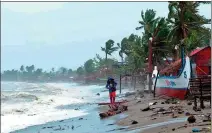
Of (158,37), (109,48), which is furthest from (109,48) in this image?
(158,37)

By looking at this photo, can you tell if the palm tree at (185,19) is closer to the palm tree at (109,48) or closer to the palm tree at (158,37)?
the palm tree at (158,37)

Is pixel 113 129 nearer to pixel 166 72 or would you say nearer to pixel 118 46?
pixel 166 72

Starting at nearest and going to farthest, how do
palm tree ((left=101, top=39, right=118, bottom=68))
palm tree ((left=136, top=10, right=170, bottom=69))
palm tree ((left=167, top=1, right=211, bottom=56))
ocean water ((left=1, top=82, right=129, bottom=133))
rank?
ocean water ((left=1, top=82, right=129, bottom=133)) → palm tree ((left=167, top=1, right=211, bottom=56)) → palm tree ((left=136, top=10, right=170, bottom=69)) → palm tree ((left=101, top=39, right=118, bottom=68))

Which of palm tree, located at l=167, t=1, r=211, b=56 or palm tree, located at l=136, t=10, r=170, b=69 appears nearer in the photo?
palm tree, located at l=167, t=1, r=211, b=56

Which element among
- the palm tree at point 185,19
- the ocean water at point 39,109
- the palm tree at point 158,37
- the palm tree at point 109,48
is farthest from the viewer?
the palm tree at point 109,48

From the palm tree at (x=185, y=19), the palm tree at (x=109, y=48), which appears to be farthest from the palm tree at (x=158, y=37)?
the palm tree at (x=109, y=48)

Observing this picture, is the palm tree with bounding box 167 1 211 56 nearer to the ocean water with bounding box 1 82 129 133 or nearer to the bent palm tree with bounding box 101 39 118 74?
the ocean water with bounding box 1 82 129 133

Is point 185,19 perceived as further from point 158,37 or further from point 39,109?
point 39,109

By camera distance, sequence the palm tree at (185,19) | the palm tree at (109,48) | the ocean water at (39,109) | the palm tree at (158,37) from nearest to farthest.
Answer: the ocean water at (39,109) → the palm tree at (185,19) → the palm tree at (158,37) → the palm tree at (109,48)

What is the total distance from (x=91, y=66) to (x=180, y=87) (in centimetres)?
10384

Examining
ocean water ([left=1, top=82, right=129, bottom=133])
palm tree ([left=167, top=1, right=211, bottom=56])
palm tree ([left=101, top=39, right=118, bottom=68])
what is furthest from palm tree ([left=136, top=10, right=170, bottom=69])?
palm tree ([left=101, top=39, right=118, bottom=68])

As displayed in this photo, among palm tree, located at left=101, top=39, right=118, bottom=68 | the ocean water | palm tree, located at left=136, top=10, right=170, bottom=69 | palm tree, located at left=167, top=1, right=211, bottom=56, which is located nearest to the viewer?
the ocean water

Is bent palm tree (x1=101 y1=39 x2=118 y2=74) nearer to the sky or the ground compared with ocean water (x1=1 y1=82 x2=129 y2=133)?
nearer to the sky

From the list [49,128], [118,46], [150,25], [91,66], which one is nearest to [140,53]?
[150,25]
